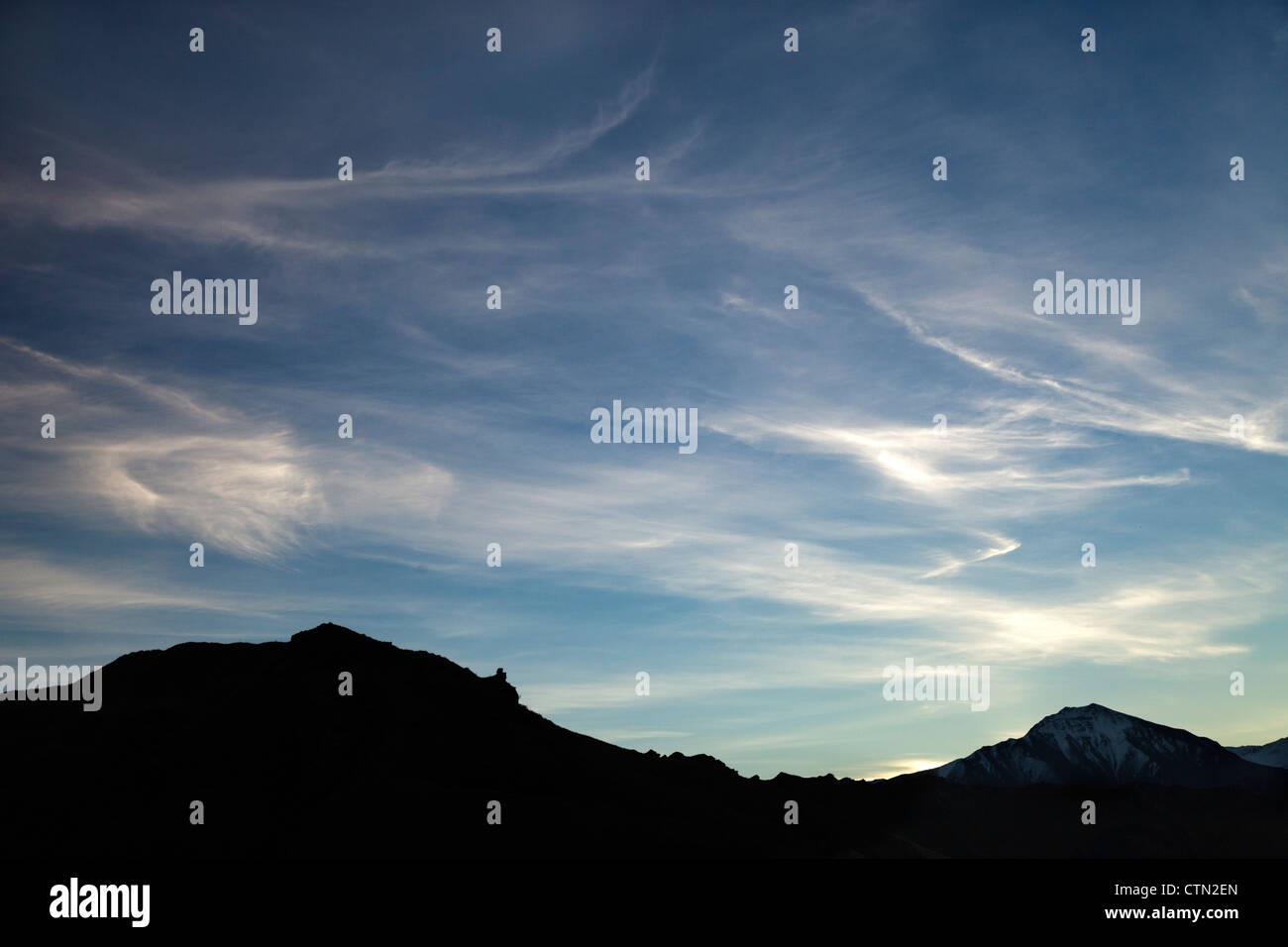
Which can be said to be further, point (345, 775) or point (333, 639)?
point (333, 639)

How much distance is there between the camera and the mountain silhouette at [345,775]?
6506 centimetres

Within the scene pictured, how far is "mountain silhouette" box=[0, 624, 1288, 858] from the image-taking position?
65062mm

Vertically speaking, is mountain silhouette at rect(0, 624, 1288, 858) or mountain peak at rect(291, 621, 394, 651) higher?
mountain peak at rect(291, 621, 394, 651)

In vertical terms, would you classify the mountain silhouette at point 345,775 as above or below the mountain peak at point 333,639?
below

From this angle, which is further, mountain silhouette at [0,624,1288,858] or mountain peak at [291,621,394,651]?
mountain peak at [291,621,394,651]

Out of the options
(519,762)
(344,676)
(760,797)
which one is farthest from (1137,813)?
(344,676)

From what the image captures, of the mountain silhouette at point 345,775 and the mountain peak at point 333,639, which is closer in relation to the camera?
the mountain silhouette at point 345,775

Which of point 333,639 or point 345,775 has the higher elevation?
point 333,639

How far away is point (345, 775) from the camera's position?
74938 mm
